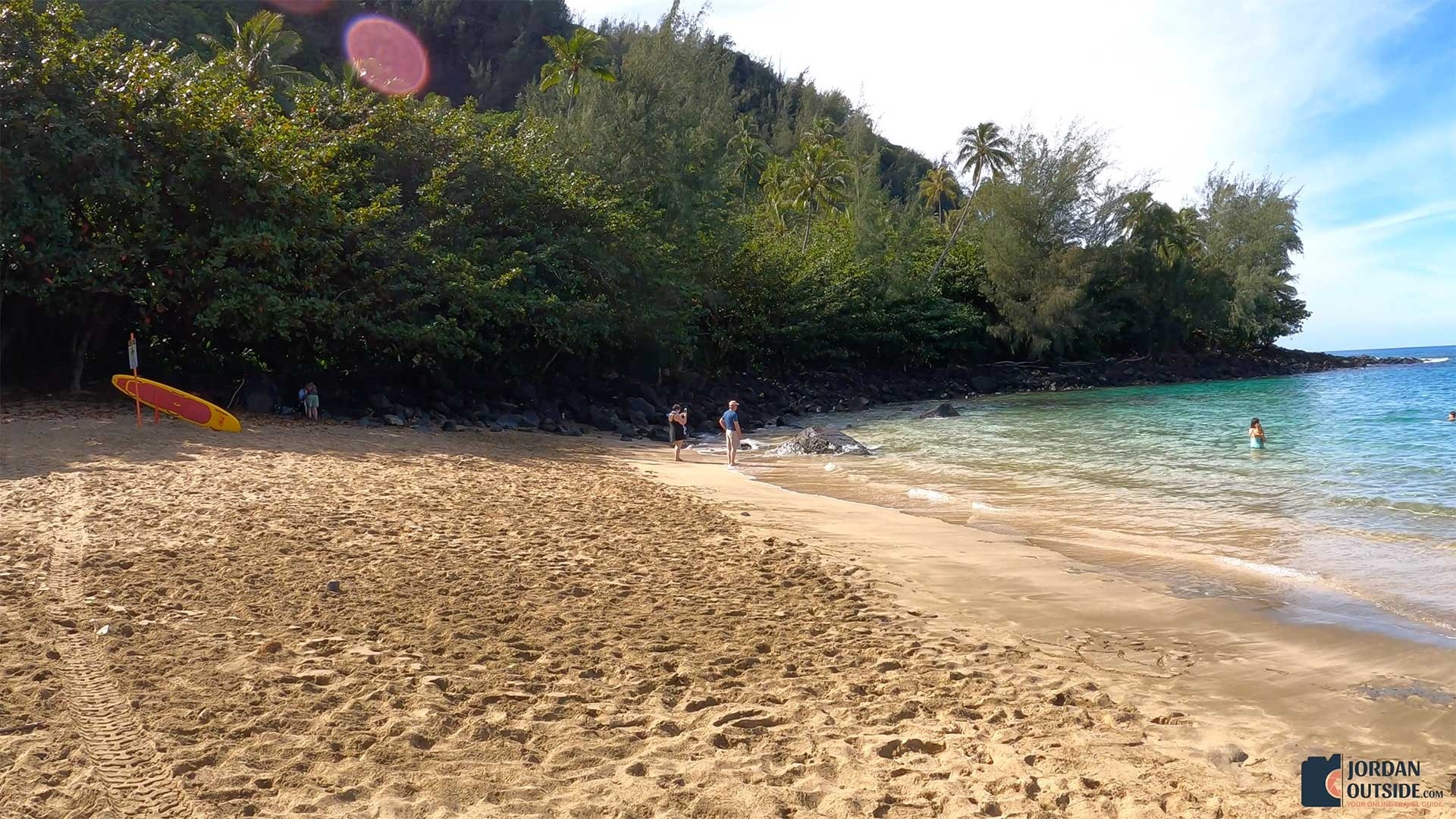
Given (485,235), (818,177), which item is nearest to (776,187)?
(818,177)

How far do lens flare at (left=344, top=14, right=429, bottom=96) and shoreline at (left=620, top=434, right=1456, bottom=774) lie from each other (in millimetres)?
71413

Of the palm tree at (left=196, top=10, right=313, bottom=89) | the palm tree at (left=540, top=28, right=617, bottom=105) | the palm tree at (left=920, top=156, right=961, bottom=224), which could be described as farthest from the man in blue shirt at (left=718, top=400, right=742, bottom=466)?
the palm tree at (left=920, top=156, right=961, bottom=224)

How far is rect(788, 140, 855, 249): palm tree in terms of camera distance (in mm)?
51344

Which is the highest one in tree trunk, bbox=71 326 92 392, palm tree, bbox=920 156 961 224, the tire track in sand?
palm tree, bbox=920 156 961 224

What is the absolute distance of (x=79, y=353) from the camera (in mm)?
17859

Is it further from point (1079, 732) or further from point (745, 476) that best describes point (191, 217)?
point (1079, 732)

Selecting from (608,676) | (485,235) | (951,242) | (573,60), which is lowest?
(608,676)

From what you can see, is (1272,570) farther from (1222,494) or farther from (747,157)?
(747,157)

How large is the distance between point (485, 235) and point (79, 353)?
9171mm

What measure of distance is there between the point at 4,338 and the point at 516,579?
53.9ft

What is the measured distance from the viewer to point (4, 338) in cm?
1723

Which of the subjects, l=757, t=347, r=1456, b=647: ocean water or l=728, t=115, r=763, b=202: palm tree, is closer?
l=757, t=347, r=1456, b=647: ocean water

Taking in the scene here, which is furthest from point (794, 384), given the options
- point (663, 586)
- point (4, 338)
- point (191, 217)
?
point (663, 586)

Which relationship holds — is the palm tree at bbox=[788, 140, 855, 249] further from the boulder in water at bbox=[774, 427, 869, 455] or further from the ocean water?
the boulder in water at bbox=[774, 427, 869, 455]
